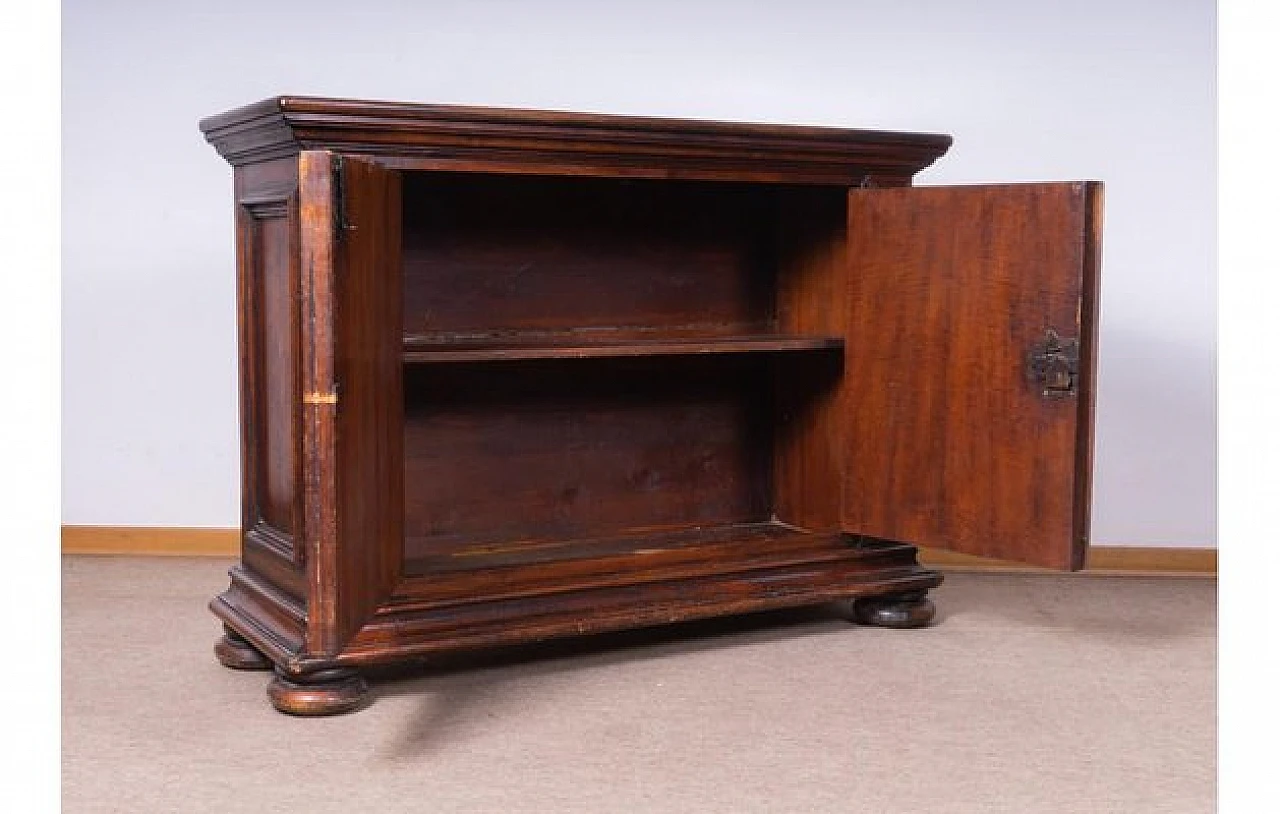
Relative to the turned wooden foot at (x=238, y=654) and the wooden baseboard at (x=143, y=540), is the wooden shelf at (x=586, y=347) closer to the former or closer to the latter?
the turned wooden foot at (x=238, y=654)

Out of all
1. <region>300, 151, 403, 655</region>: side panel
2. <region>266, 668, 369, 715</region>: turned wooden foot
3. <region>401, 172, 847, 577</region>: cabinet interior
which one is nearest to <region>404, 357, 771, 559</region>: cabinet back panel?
<region>401, 172, 847, 577</region>: cabinet interior

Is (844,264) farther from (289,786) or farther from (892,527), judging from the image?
(289,786)

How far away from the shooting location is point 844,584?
2945 millimetres

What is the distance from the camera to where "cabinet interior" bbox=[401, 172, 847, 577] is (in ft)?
9.68

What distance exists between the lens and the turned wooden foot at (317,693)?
243 cm

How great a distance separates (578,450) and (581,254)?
380mm

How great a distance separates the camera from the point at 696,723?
2.42 m

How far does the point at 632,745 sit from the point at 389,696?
18.0 inches

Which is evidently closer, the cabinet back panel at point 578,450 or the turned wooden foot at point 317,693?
the turned wooden foot at point 317,693

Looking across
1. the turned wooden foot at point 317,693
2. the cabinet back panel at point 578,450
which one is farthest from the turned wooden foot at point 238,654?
the cabinet back panel at point 578,450

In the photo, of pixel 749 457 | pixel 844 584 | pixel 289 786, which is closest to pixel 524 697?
pixel 289 786

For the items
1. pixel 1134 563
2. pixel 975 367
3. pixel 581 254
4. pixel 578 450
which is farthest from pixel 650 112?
pixel 1134 563

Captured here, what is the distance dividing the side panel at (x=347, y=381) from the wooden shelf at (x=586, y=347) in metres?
0.22

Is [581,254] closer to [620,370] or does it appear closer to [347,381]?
[620,370]
